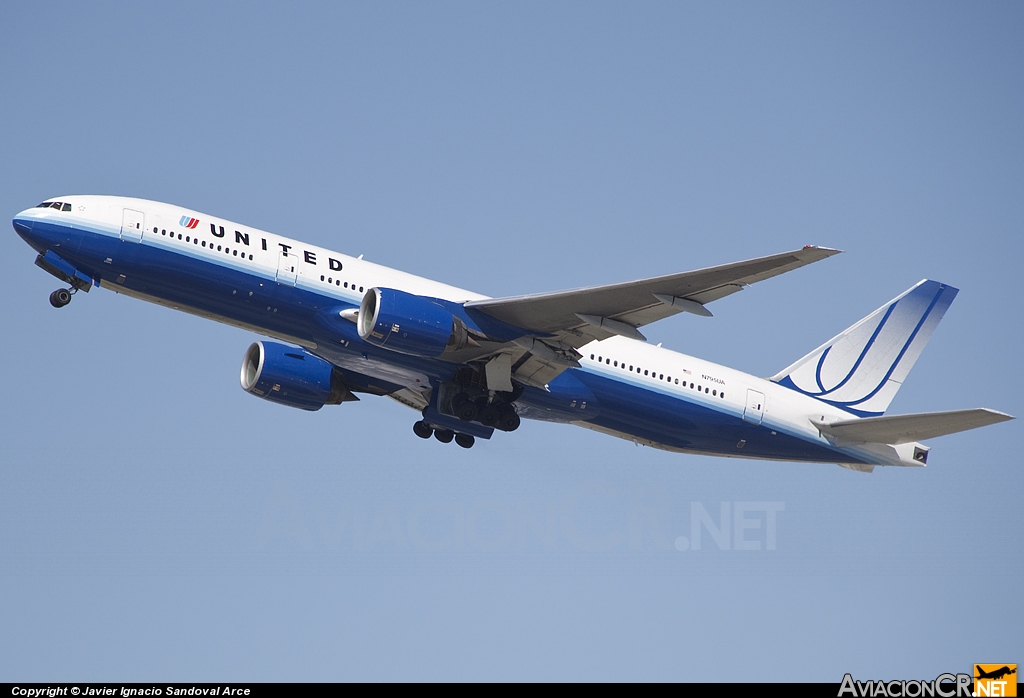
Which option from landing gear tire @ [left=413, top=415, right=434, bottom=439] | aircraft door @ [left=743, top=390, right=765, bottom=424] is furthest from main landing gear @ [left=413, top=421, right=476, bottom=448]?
aircraft door @ [left=743, top=390, right=765, bottom=424]

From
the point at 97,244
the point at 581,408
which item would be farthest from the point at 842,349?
the point at 97,244

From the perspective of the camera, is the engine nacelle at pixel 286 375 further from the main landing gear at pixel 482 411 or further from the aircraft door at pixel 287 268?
the main landing gear at pixel 482 411

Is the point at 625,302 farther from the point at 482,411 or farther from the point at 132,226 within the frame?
the point at 132,226

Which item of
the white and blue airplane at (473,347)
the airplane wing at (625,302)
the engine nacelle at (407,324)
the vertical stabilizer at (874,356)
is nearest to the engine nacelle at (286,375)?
the white and blue airplane at (473,347)

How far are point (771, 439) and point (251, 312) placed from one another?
15.3 metres

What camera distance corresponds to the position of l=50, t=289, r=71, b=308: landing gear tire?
99.0 feet

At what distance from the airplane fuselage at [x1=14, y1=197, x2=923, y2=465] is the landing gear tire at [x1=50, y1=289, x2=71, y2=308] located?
1163 mm

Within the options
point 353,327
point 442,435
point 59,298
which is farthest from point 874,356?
point 59,298

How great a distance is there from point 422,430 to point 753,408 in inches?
392

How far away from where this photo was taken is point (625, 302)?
2831cm

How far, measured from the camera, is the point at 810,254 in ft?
78.7

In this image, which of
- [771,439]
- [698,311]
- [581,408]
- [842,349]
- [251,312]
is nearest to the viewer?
[698,311]

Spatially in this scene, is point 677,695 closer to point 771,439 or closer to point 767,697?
point 767,697

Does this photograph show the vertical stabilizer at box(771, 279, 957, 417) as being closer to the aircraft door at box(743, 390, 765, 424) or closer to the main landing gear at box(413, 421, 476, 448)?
the aircraft door at box(743, 390, 765, 424)
